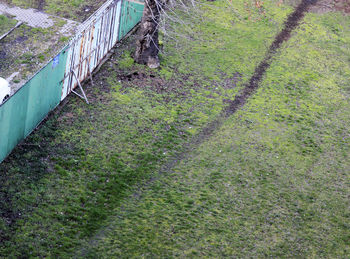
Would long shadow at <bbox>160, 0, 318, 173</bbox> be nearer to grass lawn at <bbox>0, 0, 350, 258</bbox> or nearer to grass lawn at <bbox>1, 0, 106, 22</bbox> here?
grass lawn at <bbox>0, 0, 350, 258</bbox>

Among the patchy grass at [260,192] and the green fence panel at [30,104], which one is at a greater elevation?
the green fence panel at [30,104]

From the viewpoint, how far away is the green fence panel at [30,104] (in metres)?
9.32

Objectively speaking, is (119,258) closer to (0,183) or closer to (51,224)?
(51,224)

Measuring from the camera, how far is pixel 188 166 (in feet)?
35.2

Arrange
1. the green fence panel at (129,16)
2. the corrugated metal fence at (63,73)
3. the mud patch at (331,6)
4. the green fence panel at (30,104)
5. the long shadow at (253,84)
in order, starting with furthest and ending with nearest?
the mud patch at (331,6)
the green fence panel at (129,16)
the long shadow at (253,84)
the corrugated metal fence at (63,73)
the green fence panel at (30,104)

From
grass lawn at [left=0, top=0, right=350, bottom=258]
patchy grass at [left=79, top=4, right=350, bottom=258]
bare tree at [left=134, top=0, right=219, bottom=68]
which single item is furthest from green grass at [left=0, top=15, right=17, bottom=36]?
patchy grass at [left=79, top=4, right=350, bottom=258]

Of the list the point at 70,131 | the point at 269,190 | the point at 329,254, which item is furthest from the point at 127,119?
the point at 329,254

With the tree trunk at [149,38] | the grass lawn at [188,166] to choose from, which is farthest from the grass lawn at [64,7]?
the tree trunk at [149,38]

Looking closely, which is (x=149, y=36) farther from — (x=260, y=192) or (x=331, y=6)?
(x=331, y=6)

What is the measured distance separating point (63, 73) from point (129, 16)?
4352mm

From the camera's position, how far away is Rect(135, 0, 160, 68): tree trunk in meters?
13.1

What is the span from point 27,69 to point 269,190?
7.00 metres

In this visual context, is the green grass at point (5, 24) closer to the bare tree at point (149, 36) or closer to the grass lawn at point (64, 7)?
the grass lawn at point (64, 7)

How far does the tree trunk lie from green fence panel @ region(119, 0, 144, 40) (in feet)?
3.25
